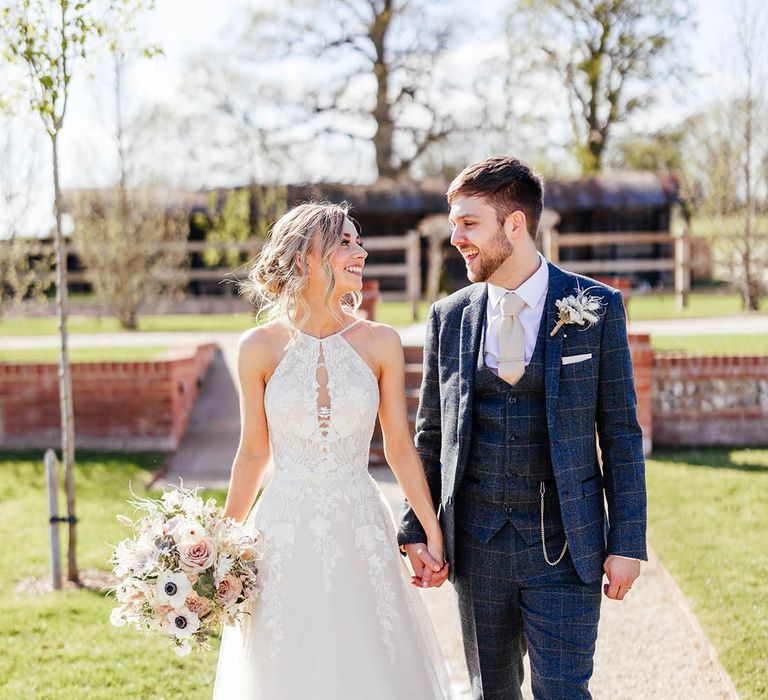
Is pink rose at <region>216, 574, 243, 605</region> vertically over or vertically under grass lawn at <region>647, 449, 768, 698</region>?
over

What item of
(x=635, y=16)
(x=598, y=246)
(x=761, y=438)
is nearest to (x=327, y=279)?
(x=761, y=438)

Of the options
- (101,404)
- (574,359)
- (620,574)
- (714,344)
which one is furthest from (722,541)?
(101,404)

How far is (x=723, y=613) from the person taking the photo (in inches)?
174

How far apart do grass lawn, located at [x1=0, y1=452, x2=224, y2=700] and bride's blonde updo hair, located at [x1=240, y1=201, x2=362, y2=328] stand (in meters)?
1.97

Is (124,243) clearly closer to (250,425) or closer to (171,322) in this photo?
(171,322)

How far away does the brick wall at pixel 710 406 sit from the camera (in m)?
7.70

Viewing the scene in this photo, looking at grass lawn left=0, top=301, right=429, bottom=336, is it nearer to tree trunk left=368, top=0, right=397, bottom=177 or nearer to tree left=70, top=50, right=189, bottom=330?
tree left=70, top=50, right=189, bottom=330

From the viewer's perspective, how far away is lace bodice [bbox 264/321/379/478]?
114 inches

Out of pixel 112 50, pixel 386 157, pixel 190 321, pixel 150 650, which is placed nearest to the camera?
pixel 150 650

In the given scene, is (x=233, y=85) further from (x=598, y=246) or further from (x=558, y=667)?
(x=558, y=667)

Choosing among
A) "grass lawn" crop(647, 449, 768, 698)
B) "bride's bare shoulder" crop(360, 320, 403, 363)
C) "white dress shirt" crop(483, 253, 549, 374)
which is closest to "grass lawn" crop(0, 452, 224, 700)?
"bride's bare shoulder" crop(360, 320, 403, 363)

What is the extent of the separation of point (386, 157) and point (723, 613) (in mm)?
20757

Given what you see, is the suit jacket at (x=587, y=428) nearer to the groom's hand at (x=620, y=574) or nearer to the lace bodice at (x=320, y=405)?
the groom's hand at (x=620, y=574)

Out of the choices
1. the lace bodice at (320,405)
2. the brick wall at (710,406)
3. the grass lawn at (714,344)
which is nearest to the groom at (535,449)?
the lace bodice at (320,405)
